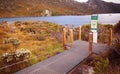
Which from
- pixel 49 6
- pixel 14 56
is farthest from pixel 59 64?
pixel 49 6

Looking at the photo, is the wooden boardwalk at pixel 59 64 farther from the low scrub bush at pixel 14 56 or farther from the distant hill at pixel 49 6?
the distant hill at pixel 49 6

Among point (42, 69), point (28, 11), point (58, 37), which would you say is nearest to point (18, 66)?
point (42, 69)

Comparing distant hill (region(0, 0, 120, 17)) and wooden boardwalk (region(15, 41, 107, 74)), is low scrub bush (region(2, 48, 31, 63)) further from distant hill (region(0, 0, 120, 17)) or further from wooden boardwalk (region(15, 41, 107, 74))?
distant hill (region(0, 0, 120, 17))

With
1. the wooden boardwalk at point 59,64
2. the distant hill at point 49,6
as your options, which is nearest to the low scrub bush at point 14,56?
the wooden boardwalk at point 59,64

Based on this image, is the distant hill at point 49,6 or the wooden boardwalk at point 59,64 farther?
the distant hill at point 49,6

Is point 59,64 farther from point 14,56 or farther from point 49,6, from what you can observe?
point 49,6

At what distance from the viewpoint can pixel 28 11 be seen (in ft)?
232

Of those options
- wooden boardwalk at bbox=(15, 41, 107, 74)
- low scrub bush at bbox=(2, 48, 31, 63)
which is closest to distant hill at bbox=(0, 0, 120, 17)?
A: wooden boardwalk at bbox=(15, 41, 107, 74)

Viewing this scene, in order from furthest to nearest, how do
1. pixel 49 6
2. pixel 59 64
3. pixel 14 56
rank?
pixel 49 6 → pixel 14 56 → pixel 59 64

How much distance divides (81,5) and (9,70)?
84.7m

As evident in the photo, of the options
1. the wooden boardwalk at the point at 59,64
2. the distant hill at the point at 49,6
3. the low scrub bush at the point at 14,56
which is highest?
the distant hill at the point at 49,6

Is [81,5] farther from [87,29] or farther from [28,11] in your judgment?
[87,29]

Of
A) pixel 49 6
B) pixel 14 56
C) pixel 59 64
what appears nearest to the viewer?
pixel 59 64

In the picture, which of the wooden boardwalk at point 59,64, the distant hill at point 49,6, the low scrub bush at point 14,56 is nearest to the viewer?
the wooden boardwalk at point 59,64
